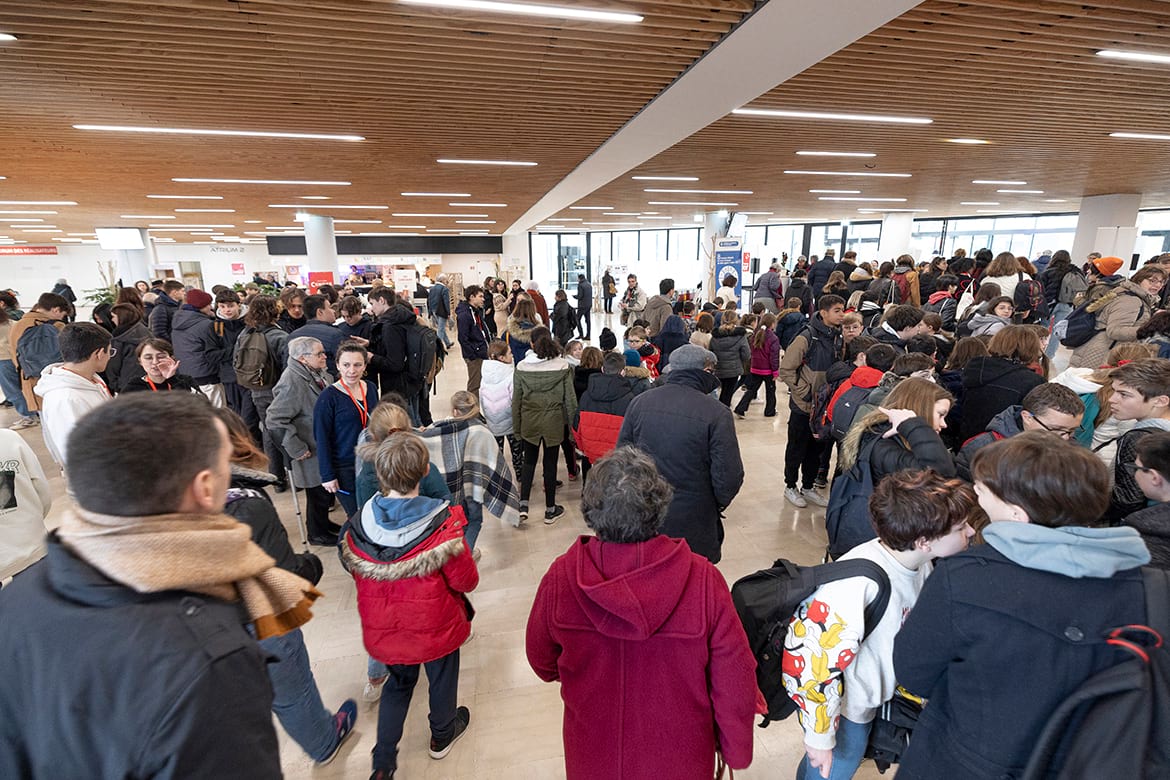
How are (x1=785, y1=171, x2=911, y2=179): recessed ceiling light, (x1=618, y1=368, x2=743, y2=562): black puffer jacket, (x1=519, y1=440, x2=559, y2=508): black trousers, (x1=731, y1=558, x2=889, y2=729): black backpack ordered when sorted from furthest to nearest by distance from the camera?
(x1=785, y1=171, x2=911, y2=179): recessed ceiling light
(x1=519, y1=440, x2=559, y2=508): black trousers
(x1=618, y1=368, x2=743, y2=562): black puffer jacket
(x1=731, y1=558, x2=889, y2=729): black backpack

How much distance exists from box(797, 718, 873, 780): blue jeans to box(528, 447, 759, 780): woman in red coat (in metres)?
0.59

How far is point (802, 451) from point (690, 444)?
7.82 ft

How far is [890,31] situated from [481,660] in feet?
15.0

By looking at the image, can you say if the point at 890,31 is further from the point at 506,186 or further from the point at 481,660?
the point at 506,186

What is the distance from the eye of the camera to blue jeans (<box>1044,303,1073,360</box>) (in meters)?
5.19

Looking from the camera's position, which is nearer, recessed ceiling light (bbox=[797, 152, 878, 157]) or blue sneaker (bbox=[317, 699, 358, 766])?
blue sneaker (bbox=[317, 699, 358, 766])

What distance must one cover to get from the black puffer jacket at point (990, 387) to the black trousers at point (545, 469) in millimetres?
2885

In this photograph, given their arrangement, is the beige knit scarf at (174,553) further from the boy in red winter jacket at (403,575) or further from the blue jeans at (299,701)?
the blue jeans at (299,701)

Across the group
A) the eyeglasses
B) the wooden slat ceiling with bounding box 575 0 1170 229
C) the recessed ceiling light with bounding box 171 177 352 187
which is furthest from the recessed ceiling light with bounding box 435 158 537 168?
the eyeglasses

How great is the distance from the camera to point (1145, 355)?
2986 mm

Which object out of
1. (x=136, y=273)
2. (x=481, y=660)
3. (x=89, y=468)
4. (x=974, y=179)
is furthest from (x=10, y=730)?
(x=136, y=273)

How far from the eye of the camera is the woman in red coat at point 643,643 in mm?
1265

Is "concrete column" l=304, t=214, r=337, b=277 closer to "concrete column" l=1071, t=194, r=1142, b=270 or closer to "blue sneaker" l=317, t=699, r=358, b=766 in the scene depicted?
"blue sneaker" l=317, t=699, r=358, b=766

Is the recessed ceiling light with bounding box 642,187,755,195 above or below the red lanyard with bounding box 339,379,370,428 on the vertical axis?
above
